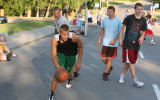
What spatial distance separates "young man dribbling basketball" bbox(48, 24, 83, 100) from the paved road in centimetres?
67

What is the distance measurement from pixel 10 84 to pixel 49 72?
56.3 inches

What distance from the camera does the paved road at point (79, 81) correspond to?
539 cm

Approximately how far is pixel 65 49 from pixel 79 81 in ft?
5.15

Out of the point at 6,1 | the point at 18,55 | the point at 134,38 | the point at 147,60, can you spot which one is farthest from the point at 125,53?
the point at 6,1

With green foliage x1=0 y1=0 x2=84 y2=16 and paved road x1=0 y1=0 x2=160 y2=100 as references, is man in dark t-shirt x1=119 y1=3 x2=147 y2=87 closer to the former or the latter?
paved road x1=0 y1=0 x2=160 y2=100

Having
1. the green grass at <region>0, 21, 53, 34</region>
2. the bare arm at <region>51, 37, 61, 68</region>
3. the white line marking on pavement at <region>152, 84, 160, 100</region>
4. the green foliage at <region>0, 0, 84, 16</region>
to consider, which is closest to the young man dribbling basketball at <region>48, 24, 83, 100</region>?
the bare arm at <region>51, 37, 61, 68</region>

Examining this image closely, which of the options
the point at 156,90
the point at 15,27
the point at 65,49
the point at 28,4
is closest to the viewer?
the point at 65,49

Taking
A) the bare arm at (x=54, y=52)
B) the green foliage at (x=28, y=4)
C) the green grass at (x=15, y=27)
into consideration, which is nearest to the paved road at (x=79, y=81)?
the bare arm at (x=54, y=52)

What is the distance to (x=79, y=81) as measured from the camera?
21.3 ft

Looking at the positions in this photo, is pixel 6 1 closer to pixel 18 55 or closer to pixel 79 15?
pixel 79 15

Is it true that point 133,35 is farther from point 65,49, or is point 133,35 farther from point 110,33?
point 65,49

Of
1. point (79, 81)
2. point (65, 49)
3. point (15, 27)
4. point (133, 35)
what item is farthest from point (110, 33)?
point (15, 27)

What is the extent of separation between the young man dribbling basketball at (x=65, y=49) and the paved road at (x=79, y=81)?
666mm

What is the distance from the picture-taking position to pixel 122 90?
19.1 feet
